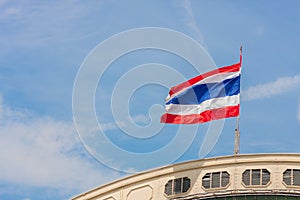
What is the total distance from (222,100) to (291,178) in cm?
980

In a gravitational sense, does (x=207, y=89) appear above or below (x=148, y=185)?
above

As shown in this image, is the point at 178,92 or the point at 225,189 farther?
the point at 178,92

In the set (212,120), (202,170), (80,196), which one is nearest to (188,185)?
(202,170)

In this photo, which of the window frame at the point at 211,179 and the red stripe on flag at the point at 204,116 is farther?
the red stripe on flag at the point at 204,116

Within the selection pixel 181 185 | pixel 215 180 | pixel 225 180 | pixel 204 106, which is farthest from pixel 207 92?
pixel 225 180

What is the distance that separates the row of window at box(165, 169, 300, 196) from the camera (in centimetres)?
6581

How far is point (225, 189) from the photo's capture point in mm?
66750

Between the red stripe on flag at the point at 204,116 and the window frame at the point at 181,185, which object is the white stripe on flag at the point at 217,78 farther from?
the window frame at the point at 181,185

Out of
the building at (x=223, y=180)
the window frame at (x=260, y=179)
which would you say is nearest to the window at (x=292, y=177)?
the building at (x=223, y=180)

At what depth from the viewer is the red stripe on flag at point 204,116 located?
232 feet

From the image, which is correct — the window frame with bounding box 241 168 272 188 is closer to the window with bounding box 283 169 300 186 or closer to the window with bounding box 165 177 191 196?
the window with bounding box 283 169 300 186

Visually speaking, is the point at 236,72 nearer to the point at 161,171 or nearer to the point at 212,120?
the point at 212,120

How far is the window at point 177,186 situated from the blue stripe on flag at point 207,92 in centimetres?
698

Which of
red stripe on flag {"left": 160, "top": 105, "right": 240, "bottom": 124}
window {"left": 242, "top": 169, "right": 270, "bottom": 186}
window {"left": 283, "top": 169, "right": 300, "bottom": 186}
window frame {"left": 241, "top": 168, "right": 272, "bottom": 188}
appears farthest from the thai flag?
window {"left": 283, "top": 169, "right": 300, "bottom": 186}
